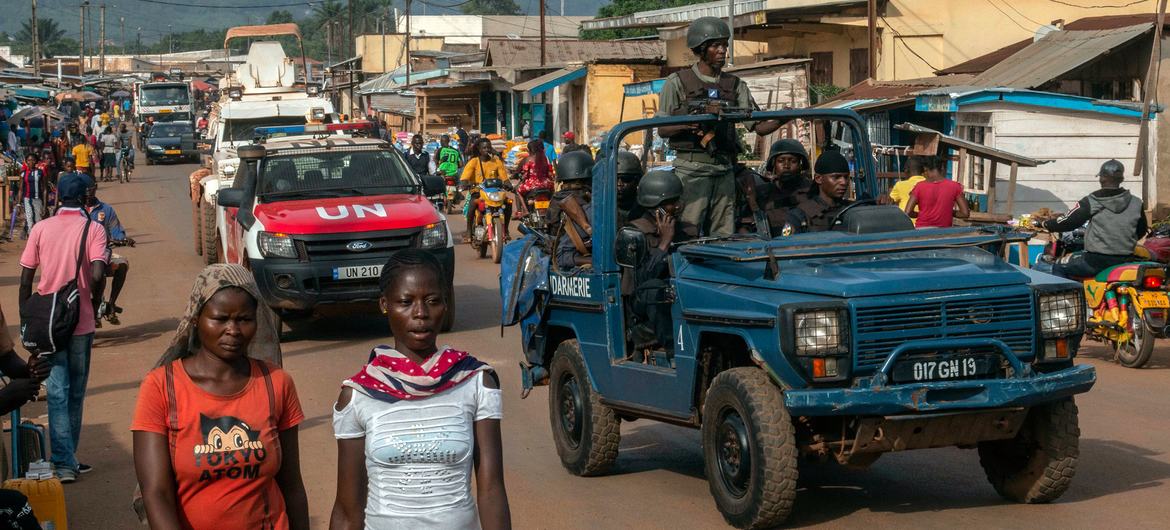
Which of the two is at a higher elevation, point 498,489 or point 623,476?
point 498,489

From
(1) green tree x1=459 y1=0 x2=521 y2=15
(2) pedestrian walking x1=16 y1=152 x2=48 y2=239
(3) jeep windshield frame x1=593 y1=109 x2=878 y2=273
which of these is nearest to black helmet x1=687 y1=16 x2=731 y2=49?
(3) jeep windshield frame x1=593 y1=109 x2=878 y2=273

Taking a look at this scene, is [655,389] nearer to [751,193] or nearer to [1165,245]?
[751,193]

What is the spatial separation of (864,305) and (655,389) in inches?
64.8

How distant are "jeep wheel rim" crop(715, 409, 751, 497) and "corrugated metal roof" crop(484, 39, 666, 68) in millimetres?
31958

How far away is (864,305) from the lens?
6.38 metres

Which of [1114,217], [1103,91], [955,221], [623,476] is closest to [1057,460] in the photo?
[623,476]

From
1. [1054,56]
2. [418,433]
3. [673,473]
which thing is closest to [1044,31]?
[1054,56]

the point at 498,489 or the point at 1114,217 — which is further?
the point at 1114,217

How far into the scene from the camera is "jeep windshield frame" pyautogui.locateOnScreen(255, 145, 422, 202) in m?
14.5

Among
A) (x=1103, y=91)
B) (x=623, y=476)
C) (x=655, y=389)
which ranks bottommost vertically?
(x=623, y=476)

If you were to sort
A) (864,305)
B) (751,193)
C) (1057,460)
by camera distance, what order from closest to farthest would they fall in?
1. (864,305)
2. (1057,460)
3. (751,193)

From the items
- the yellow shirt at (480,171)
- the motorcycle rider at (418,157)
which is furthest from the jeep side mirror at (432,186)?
the motorcycle rider at (418,157)

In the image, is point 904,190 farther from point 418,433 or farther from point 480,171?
point 418,433

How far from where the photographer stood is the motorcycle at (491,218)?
2006 cm
